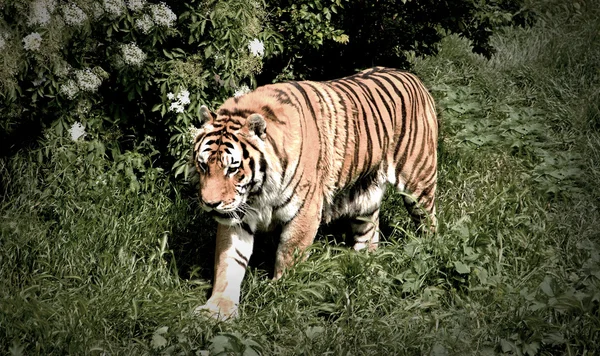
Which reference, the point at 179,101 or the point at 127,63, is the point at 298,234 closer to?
the point at 179,101

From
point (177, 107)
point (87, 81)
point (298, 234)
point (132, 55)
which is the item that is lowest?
point (298, 234)

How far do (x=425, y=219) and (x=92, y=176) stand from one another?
212 cm

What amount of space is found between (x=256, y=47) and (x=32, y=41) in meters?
1.38

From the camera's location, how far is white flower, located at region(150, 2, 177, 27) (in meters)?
4.78

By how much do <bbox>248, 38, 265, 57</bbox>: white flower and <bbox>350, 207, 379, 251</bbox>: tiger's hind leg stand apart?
123cm

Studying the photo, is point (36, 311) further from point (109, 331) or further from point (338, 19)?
point (338, 19)

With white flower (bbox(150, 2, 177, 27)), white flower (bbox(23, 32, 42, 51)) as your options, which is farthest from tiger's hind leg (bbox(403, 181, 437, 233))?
white flower (bbox(23, 32, 42, 51))

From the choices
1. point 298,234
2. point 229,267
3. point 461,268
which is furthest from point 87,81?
point 461,268

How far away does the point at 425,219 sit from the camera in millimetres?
5059

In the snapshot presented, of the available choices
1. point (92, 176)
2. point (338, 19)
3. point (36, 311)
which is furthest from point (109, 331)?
point (338, 19)

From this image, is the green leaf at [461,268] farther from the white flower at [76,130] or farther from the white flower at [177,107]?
the white flower at [76,130]

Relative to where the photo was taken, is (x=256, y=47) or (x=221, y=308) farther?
(x=256, y=47)

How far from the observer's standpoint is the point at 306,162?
430cm

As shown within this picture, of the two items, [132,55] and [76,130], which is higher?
[132,55]
